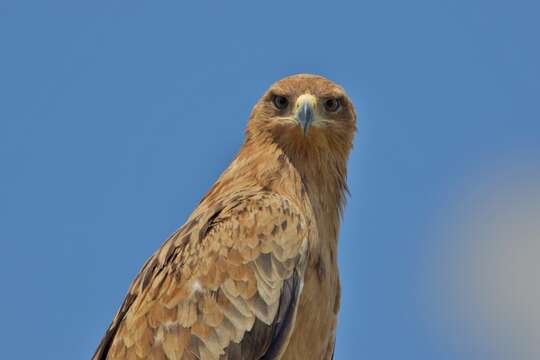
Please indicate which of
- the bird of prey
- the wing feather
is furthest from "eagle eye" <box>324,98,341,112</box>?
the wing feather

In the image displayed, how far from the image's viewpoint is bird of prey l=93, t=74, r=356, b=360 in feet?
41.4

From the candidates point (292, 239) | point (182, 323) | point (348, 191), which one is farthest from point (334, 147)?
point (182, 323)

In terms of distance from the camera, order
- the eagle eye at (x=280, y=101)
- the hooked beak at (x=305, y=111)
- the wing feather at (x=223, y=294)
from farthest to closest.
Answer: the eagle eye at (x=280, y=101)
the hooked beak at (x=305, y=111)
the wing feather at (x=223, y=294)

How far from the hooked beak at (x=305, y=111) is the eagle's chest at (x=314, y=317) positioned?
1218 millimetres

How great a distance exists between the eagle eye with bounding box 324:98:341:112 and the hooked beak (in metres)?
0.28

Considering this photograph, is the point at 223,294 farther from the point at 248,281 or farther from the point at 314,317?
the point at 314,317

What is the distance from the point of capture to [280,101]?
540 inches

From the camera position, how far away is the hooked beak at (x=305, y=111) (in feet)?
43.9

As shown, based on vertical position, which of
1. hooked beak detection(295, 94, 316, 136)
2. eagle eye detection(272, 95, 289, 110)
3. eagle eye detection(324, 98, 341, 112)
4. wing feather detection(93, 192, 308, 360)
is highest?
eagle eye detection(324, 98, 341, 112)

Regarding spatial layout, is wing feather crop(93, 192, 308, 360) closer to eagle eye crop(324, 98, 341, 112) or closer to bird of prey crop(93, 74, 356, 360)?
bird of prey crop(93, 74, 356, 360)

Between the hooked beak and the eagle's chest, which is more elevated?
the hooked beak

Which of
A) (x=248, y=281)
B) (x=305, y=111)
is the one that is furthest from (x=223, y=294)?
(x=305, y=111)

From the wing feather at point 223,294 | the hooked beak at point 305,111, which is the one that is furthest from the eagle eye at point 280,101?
the wing feather at point 223,294

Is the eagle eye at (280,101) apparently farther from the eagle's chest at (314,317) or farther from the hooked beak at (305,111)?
the eagle's chest at (314,317)
